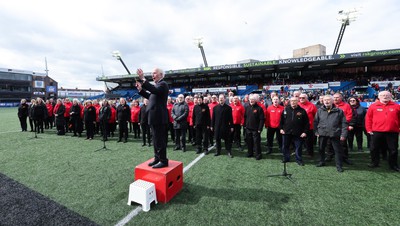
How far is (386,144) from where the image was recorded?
495 cm

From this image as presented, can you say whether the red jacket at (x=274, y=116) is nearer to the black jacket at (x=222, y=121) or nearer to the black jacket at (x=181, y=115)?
the black jacket at (x=222, y=121)

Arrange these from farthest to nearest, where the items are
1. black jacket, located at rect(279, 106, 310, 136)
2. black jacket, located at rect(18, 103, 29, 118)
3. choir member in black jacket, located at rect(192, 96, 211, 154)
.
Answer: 1. black jacket, located at rect(18, 103, 29, 118)
2. choir member in black jacket, located at rect(192, 96, 211, 154)
3. black jacket, located at rect(279, 106, 310, 136)

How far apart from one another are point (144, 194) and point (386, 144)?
6.03 meters

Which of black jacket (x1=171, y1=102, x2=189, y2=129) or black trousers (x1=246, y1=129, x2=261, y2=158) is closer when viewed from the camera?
black trousers (x1=246, y1=129, x2=261, y2=158)

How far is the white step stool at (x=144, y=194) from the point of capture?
301 cm

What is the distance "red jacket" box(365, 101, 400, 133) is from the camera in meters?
4.69

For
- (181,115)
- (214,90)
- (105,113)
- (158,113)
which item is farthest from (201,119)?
(214,90)

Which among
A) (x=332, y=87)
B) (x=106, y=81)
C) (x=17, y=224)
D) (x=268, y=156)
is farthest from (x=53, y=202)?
(x=106, y=81)

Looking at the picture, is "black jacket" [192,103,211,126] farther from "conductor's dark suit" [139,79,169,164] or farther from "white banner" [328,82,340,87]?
"white banner" [328,82,340,87]

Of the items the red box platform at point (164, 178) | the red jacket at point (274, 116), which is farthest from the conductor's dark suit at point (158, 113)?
the red jacket at point (274, 116)

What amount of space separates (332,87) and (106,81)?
4359 centimetres

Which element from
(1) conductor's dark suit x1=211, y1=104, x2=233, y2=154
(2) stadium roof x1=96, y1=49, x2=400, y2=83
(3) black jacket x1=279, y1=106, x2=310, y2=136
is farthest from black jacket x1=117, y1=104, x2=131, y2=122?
(2) stadium roof x1=96, y1=49, x2=400, y2=83

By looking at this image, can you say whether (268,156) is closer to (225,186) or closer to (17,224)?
(225,186)

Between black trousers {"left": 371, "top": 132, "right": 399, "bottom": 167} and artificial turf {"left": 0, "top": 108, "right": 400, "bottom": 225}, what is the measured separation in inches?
10.1
